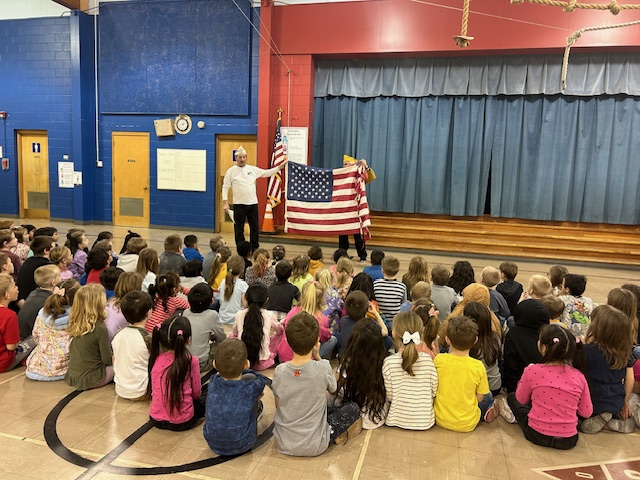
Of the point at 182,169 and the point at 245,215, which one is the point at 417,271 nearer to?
the point at 245,215

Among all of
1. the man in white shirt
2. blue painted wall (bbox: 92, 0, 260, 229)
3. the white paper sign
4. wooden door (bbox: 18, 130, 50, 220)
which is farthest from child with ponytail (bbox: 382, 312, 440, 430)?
wooden door (bbox: 18, 130, 50, 220)

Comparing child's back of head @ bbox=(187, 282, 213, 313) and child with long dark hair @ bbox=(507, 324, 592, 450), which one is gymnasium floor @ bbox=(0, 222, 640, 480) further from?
child's back of head @ bbox=(187, 282, 213, 313)

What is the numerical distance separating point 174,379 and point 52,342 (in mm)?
1147

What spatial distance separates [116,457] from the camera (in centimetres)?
233

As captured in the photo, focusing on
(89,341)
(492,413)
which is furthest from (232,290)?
(492,413)

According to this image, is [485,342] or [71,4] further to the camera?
[71,4]

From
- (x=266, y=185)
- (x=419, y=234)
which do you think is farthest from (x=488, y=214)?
(x=266, y=185)

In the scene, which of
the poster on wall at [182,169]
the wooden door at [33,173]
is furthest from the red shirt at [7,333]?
Result: the wooden door at [33,173]

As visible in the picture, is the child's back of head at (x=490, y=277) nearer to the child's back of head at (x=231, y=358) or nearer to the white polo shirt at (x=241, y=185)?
Answer: the child's back of head at (x=231, y=358)

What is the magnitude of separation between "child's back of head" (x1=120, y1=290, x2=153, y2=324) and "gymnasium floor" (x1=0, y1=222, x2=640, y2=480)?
51cm

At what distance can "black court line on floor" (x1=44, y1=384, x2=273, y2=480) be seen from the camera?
223cm

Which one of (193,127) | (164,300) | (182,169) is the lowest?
(164,300)

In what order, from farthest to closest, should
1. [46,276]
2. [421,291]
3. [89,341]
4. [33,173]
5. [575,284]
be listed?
1. [33,173]
2. [575,284]
3. [421,291]
4. [46,276]
5. [89,341]

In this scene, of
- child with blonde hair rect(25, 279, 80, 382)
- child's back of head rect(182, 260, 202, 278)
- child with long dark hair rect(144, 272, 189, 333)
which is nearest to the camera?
child with blonde hair rect(25, 279, 80, 382)
